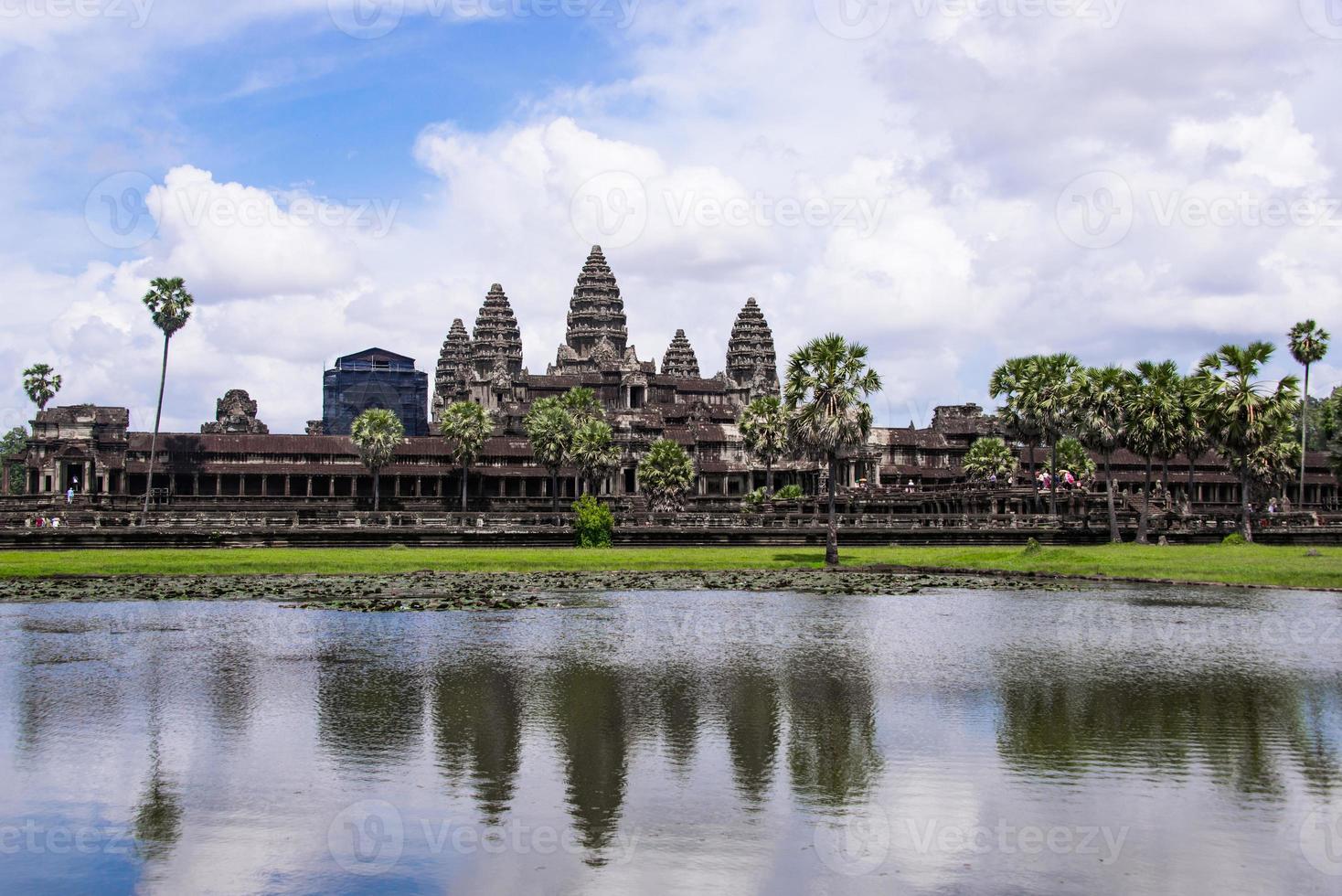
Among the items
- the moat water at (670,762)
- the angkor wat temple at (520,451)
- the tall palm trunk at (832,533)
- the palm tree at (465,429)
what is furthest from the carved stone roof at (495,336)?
the moat water at (670,762)

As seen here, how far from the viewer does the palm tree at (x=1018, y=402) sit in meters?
83.9

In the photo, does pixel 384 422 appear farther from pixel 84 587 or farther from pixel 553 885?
pixel 553 885

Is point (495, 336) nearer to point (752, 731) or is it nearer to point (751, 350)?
point (751, 350)

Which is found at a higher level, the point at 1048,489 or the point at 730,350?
the point at 730,350

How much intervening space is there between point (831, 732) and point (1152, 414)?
59.7 metres

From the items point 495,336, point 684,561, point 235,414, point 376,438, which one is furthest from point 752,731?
point 495,336

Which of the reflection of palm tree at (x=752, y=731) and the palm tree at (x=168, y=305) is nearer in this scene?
the reflection of palm tree at (x=752, y=731)

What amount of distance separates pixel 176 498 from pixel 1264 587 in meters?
84.8

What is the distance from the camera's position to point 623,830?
15.5 meters

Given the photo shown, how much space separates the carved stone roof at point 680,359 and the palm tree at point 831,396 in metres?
124

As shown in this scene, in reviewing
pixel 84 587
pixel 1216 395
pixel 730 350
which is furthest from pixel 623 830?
pixel 730 350

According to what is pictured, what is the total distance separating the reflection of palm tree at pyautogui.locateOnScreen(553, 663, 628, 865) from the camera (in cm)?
1598

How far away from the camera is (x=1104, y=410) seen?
74000 millimetres

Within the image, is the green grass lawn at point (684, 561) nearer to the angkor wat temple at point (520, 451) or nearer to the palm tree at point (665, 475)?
the palm tree at point (665, 475)
